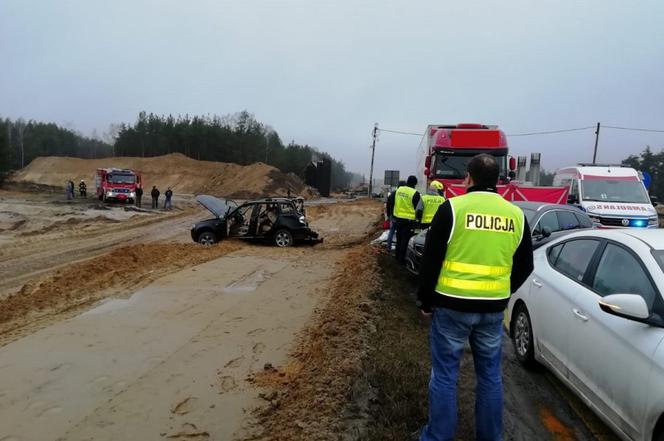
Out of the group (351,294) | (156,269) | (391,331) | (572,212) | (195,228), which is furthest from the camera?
(195,228)

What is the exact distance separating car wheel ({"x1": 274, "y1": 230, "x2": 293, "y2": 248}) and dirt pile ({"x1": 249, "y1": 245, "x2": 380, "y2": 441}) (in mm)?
8026

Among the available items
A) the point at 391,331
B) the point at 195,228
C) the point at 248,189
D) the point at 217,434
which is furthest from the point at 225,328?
the point at 248,189

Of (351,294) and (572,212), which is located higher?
(572,212)

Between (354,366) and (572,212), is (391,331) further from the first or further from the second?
(572,212)

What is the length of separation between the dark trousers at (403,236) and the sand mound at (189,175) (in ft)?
138

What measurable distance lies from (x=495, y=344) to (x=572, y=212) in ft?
24.2

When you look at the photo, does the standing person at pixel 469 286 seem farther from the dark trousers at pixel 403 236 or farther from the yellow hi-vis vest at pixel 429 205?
the dark trousers at pixel 403 236

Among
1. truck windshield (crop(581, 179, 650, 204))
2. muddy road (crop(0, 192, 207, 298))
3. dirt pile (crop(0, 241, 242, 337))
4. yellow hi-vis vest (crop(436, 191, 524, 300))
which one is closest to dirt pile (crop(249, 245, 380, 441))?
yellow hi-vis vest (crop(436, 191, 524, 300))

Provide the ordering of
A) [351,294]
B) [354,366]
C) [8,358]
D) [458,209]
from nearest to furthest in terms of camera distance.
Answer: [458,209], [354,366], [8,358], [351,294]

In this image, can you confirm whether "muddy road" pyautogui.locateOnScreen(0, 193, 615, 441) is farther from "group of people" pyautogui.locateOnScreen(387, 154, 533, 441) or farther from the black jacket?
the black jacket

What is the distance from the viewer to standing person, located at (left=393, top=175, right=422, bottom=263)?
9.59 meters

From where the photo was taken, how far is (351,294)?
7.57 m

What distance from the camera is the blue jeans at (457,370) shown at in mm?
3082

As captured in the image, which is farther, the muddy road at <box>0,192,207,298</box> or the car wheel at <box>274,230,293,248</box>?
the car wheel at <box>274,230,293,248</box>
